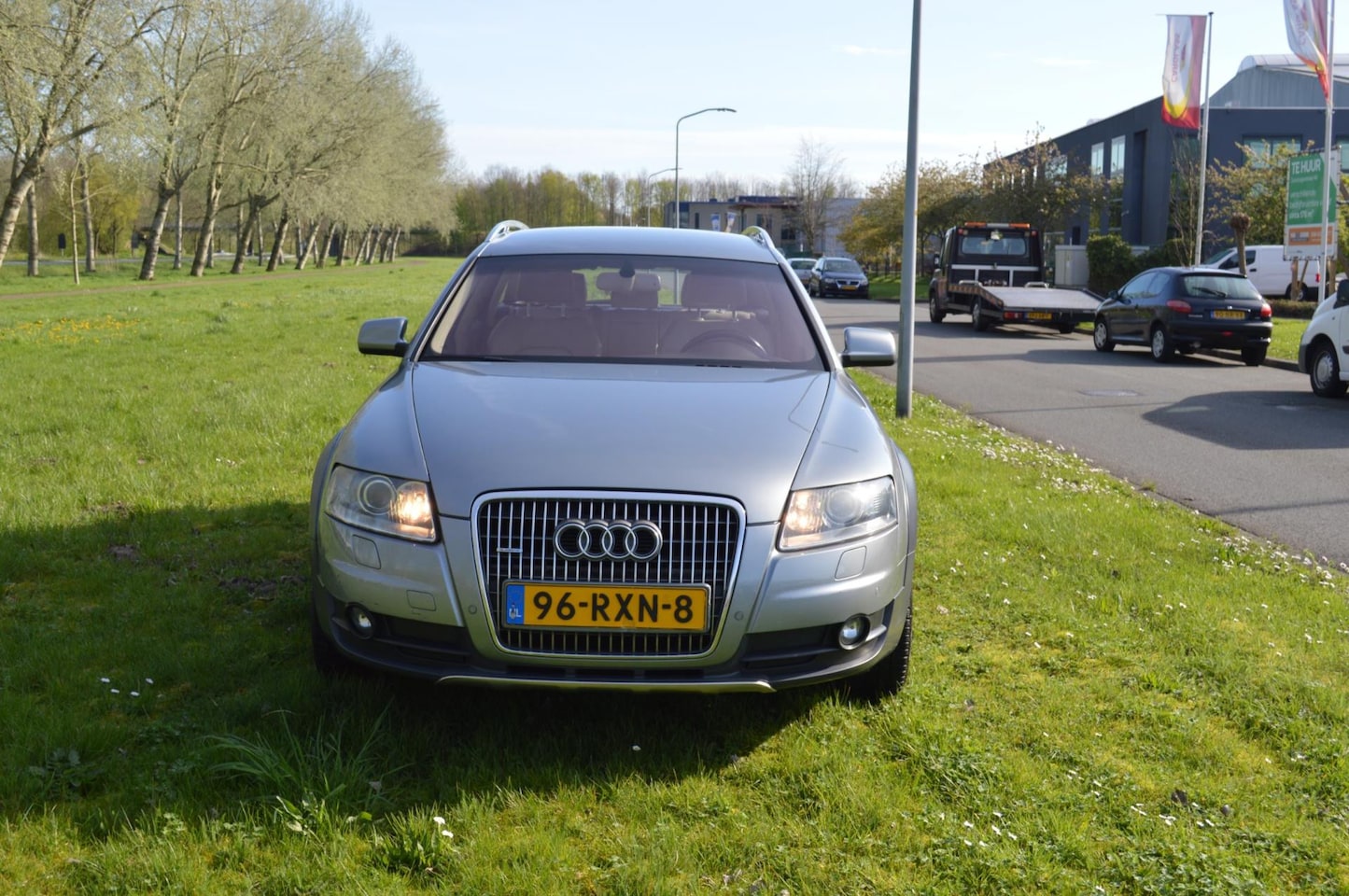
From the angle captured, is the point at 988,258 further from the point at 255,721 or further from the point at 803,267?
the point at 803,267

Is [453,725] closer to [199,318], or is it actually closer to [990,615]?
[990,615]

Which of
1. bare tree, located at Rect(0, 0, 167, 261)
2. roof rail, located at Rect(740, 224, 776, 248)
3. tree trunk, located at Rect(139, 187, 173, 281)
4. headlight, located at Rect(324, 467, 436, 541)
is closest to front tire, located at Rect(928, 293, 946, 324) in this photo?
bare tree, located at Rect(0, 0, 167, 261)

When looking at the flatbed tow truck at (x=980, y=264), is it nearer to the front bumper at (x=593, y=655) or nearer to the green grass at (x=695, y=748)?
the green grass at (x=695, y=748)

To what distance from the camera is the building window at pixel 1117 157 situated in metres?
54.5

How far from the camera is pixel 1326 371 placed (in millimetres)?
14734

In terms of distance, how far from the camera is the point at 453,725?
4008 millimetres

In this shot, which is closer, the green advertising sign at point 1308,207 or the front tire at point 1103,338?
the front tire at point 1103,338

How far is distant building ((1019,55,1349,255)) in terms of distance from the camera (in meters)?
48.6

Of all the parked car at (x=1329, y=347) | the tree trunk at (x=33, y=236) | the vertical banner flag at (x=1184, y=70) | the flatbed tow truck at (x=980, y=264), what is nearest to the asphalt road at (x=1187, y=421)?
the parked car at (x=1329, y=347)

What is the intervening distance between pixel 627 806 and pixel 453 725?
0.81 metres

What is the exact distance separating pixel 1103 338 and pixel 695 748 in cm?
2017

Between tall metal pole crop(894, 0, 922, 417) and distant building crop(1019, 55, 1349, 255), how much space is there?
35965 millimetres

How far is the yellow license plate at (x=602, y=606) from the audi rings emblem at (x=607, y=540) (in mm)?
91

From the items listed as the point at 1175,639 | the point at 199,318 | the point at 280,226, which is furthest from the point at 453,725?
the point at 280,226
